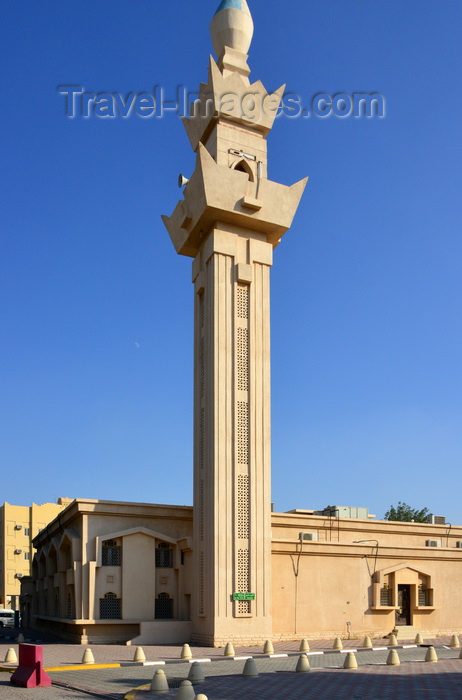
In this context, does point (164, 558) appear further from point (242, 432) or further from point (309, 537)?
point (242, 432)

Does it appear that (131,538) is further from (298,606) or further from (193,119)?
(193,119)

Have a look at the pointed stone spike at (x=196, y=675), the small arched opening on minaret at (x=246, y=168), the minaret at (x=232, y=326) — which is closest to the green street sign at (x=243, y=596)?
the minaret at (x=232, y=326)

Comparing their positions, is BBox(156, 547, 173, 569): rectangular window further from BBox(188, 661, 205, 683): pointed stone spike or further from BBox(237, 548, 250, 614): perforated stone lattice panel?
BBox(188, 661, 205, 683): pointed stone spike

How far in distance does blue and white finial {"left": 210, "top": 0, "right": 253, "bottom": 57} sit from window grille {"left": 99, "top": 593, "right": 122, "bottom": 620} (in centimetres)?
2927

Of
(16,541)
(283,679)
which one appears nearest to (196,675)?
(283,679)

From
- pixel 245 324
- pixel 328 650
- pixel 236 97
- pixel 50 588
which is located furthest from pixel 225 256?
pixel 50 588

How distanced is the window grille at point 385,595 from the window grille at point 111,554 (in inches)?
546

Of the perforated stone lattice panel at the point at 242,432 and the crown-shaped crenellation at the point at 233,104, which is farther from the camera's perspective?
the crown-shaped crenellation at the point at 233,104

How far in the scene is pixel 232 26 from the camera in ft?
129

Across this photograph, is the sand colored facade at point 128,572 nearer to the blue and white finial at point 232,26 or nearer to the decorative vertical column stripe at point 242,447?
the decorative vertical column stripe at point 242,447

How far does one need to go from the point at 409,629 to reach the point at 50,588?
71.8 feet

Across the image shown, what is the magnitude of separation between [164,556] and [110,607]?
3661mm

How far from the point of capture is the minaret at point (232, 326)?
32.5 metres

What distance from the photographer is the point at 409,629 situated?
3653 cm
